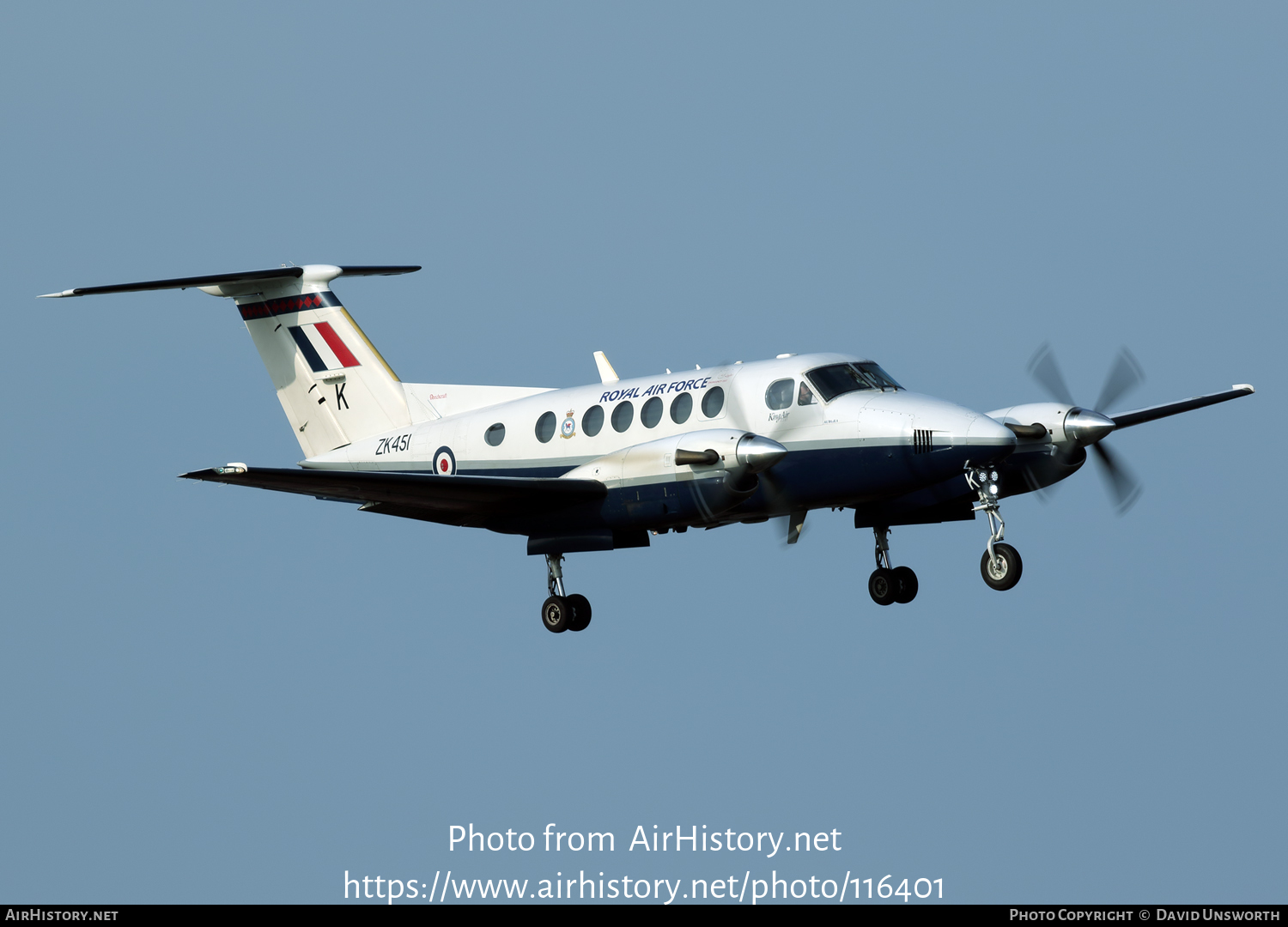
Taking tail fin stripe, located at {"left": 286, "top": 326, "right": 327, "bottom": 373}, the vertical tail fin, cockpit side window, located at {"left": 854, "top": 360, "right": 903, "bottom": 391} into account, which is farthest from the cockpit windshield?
tail fin stripe, located at {"left": 286, "top": 326, "right": 327, "bottom": 373}

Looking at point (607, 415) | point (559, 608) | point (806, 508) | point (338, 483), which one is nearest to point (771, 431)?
point (806, 508)

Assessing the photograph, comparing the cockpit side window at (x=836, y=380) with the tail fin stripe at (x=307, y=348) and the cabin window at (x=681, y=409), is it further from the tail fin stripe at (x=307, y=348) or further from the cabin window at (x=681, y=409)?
the tail fin stripe at (x=307, y=348)

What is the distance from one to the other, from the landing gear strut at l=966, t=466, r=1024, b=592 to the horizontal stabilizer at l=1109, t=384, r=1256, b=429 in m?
3.81

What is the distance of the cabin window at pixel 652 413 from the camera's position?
71.1ft

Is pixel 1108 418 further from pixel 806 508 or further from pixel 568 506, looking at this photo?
pixel 568 506

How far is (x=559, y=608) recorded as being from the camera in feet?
74.7

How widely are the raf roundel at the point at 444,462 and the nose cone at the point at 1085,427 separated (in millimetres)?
9670

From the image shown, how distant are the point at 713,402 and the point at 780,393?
Result: 1.02 metres

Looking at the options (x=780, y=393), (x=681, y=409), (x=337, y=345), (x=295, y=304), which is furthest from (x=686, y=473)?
(x=295, y=304)

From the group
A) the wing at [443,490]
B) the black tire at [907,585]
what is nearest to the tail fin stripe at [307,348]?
the wing at [443,490]

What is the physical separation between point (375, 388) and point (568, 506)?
5977mm

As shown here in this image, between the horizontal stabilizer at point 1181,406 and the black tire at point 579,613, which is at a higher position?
the horizontal stabilizer at point 1181,406

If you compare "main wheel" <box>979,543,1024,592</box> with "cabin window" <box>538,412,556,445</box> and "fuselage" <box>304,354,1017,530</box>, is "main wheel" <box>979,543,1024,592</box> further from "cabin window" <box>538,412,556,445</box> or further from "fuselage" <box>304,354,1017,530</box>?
"cabin window" <box>538,412,556,445</box>

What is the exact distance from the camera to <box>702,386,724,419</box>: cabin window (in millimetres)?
21156
